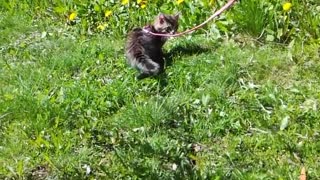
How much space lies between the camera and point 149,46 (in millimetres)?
5371

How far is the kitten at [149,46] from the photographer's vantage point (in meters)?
5.14

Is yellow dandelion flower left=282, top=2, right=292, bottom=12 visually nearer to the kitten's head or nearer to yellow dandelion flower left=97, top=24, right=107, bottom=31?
the kitten's head

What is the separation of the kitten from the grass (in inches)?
3.5

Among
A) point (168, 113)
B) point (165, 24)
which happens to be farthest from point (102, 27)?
point (168, 113)

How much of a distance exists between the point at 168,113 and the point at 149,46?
848 millimetres

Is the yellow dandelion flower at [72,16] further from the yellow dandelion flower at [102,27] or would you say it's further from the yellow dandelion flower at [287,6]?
the yellow dandelion flower at [287,6]

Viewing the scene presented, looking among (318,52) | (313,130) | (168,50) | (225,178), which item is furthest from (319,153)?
(168,50)

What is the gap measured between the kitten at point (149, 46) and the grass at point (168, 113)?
0.09 m

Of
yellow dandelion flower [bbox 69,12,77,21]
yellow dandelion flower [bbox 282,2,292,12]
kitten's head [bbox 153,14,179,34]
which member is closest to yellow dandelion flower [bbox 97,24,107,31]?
yellow dandelion flower [bbox 69,12,77,21]

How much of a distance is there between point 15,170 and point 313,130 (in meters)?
1.97

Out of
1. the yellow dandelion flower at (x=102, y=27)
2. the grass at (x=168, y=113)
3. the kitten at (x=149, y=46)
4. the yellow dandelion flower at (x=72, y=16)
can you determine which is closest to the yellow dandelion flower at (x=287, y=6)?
the grass at (x=168, y=113)

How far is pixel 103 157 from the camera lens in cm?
448

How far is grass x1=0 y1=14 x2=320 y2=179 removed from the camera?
14.2ft

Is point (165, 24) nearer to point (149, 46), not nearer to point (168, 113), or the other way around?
point (149, 46)
